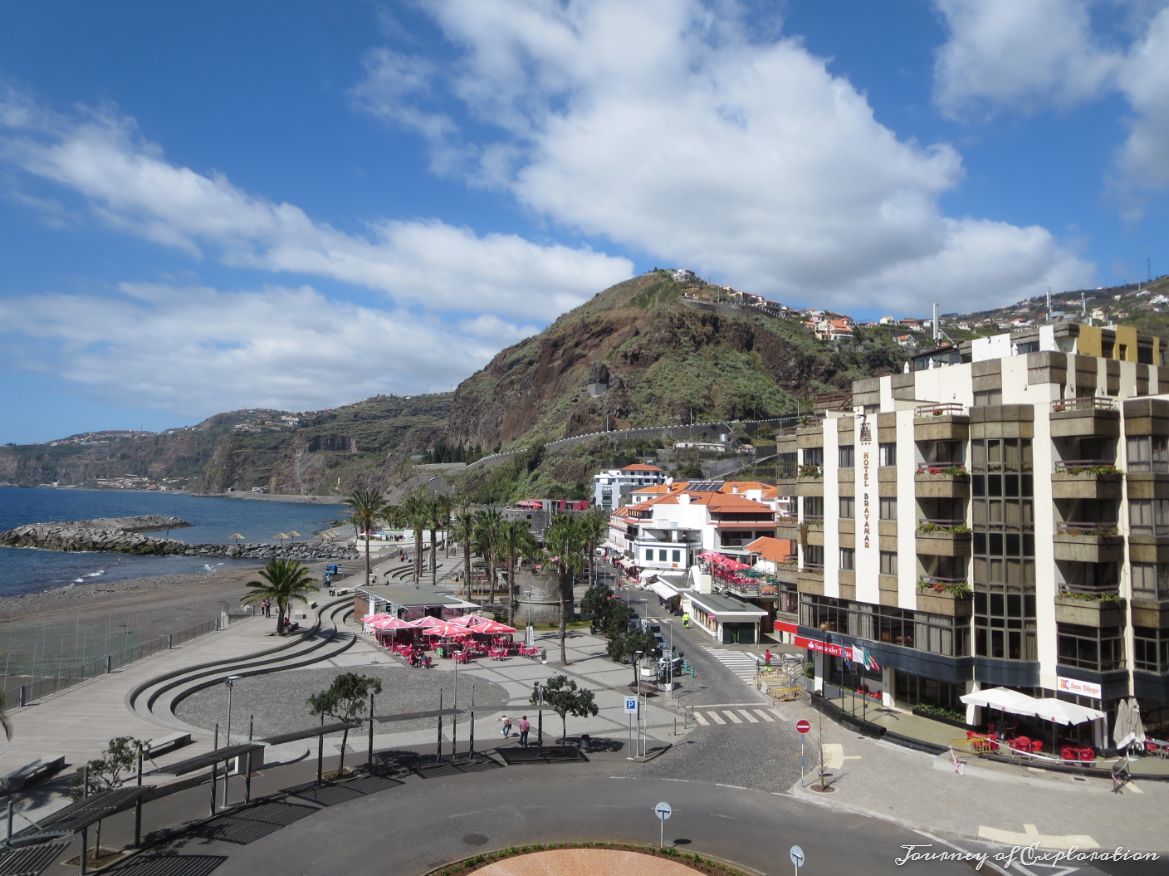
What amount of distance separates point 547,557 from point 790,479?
939 inches

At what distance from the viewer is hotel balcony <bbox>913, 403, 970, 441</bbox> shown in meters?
34.3

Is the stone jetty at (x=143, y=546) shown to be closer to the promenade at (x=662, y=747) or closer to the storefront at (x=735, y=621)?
the storefront at (x=735, y=621)

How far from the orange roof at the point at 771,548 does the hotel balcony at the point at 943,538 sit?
31.4 meters

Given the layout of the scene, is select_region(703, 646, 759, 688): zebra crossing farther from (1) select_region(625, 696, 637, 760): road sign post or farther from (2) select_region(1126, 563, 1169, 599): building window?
(2) select_region(1126, 563, 1169, 599): building window

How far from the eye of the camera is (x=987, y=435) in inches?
1337

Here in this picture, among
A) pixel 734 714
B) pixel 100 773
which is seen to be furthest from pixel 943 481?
pixel 100 773

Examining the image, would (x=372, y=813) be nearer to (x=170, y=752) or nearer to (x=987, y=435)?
(x=170, y=752)

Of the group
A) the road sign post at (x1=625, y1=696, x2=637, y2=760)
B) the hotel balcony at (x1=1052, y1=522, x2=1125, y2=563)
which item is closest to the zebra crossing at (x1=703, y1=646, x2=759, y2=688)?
the road sign post at (x1=625, y1=696, x2=637, y2=760)

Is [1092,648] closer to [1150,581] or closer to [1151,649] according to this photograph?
[1151,649]

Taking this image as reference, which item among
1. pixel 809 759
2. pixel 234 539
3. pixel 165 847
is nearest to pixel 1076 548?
pixel 809 759

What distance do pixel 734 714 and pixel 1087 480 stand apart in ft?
60.5

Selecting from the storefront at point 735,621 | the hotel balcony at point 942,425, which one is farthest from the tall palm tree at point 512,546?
the hotel balcony at point 942,425

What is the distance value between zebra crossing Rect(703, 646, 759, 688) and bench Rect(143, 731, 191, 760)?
28.2 meters

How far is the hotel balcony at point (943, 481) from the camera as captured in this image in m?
34.2
